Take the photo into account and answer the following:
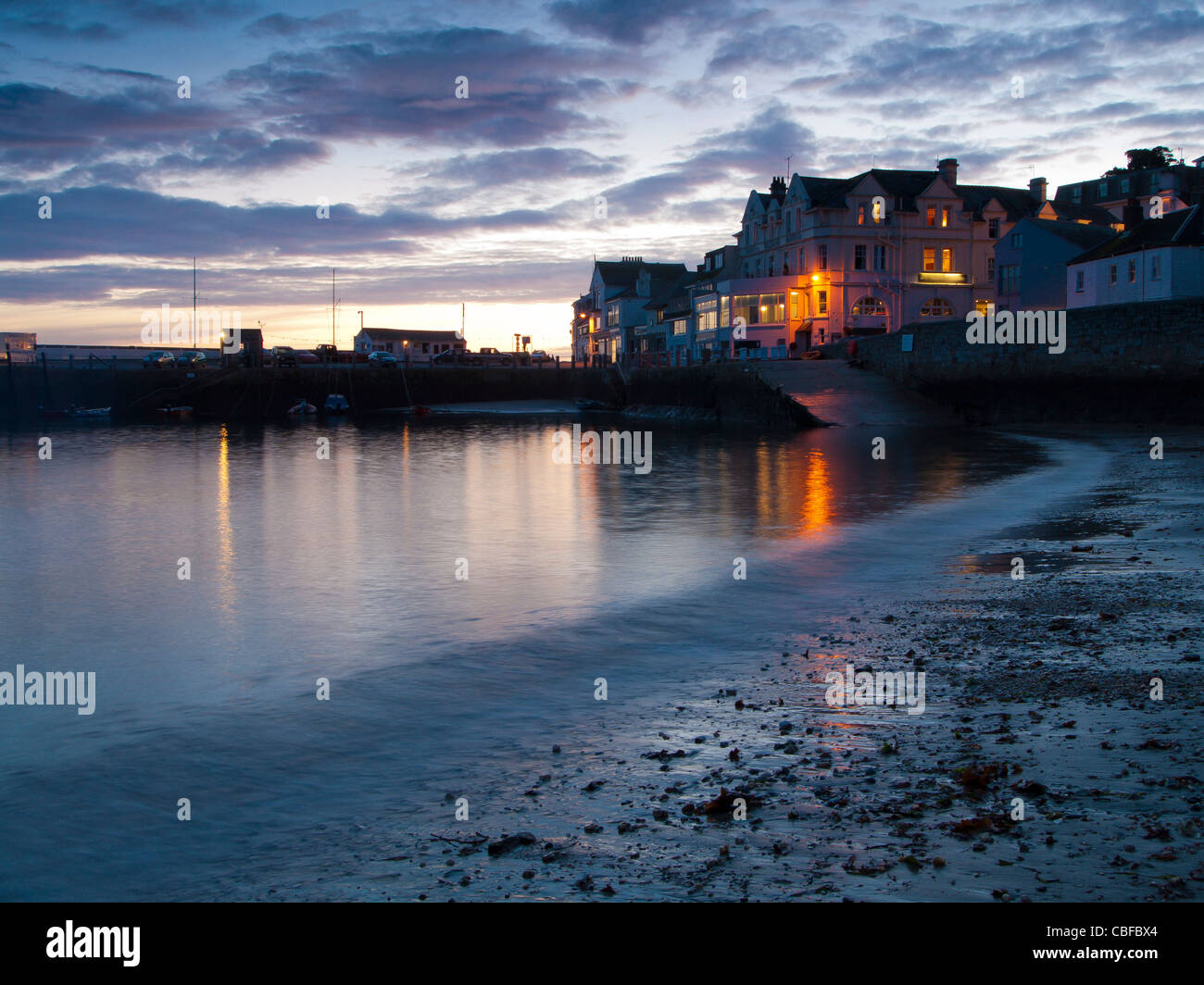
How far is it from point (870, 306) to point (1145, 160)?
54.2 m

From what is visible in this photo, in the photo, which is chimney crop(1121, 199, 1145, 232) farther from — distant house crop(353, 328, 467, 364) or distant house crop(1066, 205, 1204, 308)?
distant house crop(353, 328, 467, 364)

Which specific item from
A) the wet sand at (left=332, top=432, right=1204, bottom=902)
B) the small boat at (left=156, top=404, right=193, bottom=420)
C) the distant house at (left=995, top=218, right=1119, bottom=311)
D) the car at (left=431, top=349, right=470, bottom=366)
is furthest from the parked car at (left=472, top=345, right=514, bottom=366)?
the wet sand at (left=332, top=432, right=1204, bottom=902)

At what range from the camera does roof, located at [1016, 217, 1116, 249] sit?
59406 millimetres

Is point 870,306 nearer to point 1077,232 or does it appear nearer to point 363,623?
point 1077,232

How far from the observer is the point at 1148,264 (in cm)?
4778

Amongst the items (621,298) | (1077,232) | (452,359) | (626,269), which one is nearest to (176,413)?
Answer: (452,359)

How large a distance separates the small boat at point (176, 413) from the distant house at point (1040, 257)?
59.3 metres

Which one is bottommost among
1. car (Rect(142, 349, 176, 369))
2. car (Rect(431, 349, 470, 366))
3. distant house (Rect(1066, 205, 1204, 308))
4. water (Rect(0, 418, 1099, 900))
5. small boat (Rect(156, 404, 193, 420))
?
water (Rect(0, 418, 1099, 900))

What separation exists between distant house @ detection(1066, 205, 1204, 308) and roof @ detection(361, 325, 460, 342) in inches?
4335

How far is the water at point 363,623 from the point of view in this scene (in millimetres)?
6727

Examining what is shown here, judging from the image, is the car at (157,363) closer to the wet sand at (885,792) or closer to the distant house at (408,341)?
the distant house at (408,341)

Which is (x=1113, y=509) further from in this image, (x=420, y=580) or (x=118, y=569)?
(x=118, y=569)
